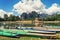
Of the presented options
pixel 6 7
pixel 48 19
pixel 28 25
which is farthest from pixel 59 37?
pixel 6 7

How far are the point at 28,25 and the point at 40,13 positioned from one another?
0.33m

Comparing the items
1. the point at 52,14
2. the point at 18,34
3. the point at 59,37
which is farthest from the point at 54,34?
the point at 18,34

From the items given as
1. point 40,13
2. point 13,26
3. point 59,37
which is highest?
point 40,13

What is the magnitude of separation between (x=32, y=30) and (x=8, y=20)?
527 millimetres

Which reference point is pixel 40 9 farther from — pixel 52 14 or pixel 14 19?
pixel 14 19

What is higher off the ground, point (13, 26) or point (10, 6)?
point (10, 6)

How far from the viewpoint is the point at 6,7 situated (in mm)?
3549

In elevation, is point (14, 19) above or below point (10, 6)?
below

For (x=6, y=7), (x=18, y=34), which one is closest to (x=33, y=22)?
(x=18, y=34)

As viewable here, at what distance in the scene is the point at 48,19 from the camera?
3408 millimetres

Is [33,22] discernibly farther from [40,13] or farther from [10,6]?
[10,6]

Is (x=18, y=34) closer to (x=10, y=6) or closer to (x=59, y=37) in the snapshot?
(x=10, y=6)

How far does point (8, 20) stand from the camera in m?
3.55

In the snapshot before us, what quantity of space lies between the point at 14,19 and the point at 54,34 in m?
0.83
